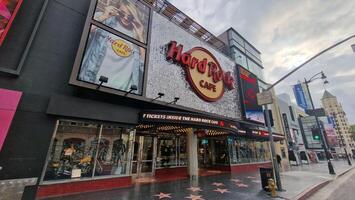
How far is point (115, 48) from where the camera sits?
34.3 ft

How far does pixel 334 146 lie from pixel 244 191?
6784 cm

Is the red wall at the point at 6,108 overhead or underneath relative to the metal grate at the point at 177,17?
underneath

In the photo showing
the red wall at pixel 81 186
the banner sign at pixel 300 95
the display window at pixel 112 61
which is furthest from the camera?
the banner sign at pixel 300 95

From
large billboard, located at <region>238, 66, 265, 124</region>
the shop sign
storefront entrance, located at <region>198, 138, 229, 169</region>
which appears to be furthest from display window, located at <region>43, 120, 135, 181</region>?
large billboard, located at <region>238, 66, 265, 124</region>

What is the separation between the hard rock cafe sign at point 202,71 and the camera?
14.3 metres

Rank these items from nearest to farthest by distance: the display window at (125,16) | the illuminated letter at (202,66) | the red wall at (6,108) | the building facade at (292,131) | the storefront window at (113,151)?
the red wall at (6,108)
the storefront window at (113,151)
the display window at (125,16)
the illuminated letter at (202,66)
the building facade at (292,131)

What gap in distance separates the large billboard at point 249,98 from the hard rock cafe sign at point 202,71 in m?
2.58

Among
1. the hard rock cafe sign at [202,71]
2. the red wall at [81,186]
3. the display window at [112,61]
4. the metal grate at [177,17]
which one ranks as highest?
the metal grate at [177,17]

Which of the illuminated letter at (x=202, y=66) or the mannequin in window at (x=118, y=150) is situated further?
the illuminated letter at (x=202, y=66)

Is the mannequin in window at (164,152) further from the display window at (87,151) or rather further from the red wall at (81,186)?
the red wall at (81,186)

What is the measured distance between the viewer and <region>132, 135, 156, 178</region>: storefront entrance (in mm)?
13278

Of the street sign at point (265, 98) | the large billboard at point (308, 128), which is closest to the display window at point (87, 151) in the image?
the street sign at point (265, 98)

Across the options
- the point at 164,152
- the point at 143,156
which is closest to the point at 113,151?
the point at 143,156

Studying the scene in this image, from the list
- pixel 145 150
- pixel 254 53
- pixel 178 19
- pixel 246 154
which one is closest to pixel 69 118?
pixel 145 150
